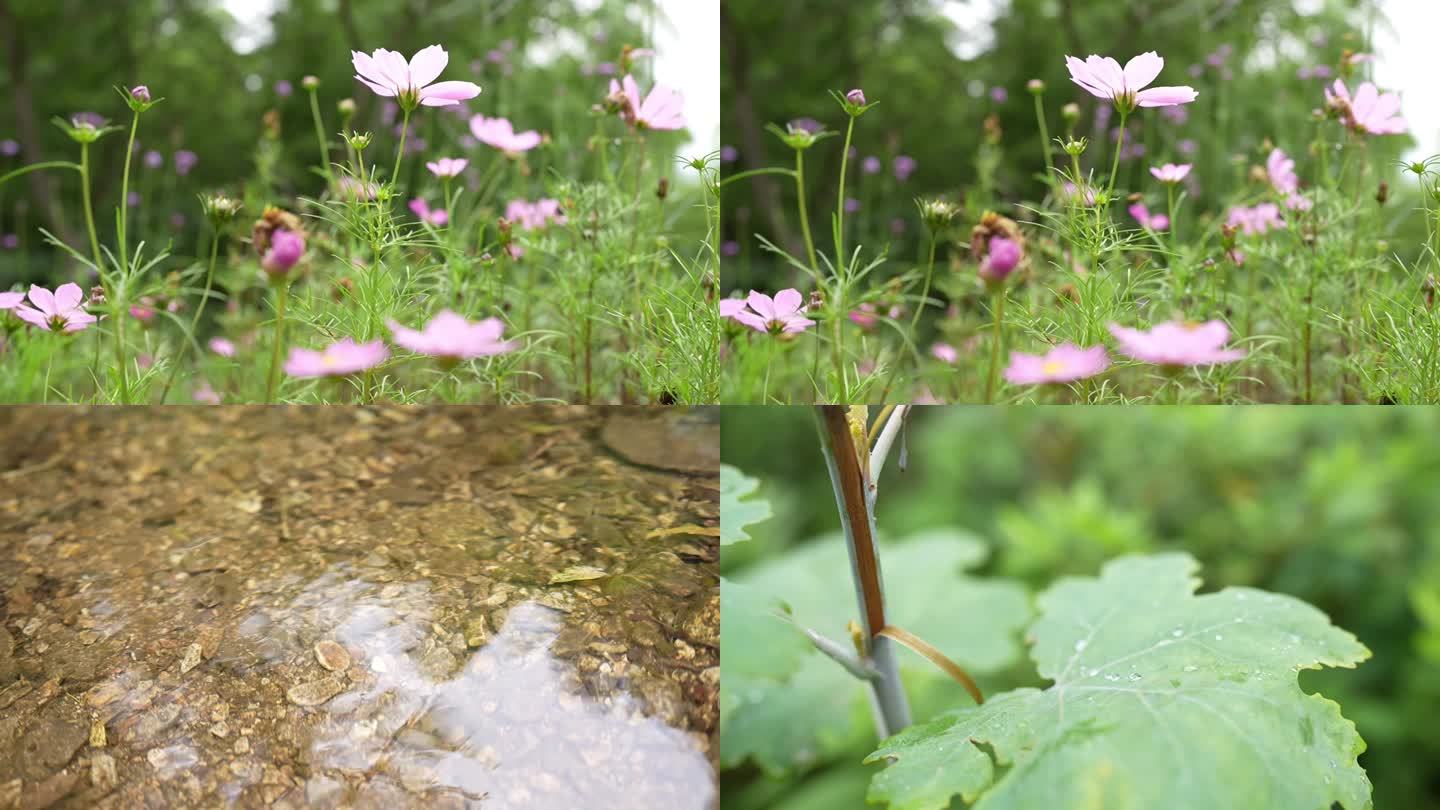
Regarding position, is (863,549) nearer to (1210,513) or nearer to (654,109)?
(654,109)

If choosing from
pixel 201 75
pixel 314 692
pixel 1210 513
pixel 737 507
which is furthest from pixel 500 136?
pixel 201 75

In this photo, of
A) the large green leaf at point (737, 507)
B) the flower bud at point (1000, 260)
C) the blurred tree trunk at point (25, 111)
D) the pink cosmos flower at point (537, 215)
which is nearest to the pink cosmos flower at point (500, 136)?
the pink cosmos flower at point (537, 215)

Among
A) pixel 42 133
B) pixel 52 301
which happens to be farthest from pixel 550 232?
pixel 42 133

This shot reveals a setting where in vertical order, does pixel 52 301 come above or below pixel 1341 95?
below

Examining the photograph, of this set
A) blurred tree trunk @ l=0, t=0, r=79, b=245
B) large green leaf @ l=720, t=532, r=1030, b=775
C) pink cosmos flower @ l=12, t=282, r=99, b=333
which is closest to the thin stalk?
large green leaf @ l=720, t=532, r=1030, b=775

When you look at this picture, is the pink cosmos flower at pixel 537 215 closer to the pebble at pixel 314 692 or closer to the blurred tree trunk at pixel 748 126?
the pebble at pixel 314 692

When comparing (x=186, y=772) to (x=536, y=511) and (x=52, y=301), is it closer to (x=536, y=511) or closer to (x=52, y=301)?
(x=536, y=511)
